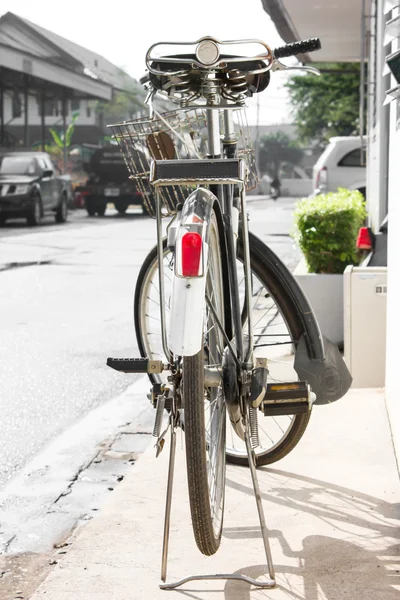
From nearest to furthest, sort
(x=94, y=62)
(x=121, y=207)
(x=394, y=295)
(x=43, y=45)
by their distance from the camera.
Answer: (x=394, y=295) < (x=121, y=207) < (x=43, y=45) < (x=94, y=62)

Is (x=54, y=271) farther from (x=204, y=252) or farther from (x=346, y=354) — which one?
(x=204, y=252)

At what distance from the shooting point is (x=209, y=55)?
10.8 ft

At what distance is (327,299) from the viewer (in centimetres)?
771

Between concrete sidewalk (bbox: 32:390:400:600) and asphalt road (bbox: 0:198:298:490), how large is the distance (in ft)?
3.85

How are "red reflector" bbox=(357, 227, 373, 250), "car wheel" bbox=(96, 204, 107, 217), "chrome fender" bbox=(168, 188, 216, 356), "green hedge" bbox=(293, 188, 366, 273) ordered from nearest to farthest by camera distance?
1. "chrome fender" bbox=(168, 188, 216, 356)
2. "green hedge" bbox=(293, 188, 366, 273)
3. "red reflector" bbox=(357, 227, 373, 250)
4. "car wheel" bbox=(96, 204, 107, 217)

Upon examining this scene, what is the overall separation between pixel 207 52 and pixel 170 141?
72 cm

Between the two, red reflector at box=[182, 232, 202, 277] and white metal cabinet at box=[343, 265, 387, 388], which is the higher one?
red reflector at box=[182, 232, 202, 277]

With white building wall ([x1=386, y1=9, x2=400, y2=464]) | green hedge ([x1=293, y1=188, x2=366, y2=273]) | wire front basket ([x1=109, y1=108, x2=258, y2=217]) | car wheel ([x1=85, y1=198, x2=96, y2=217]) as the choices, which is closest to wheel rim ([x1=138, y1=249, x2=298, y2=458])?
wire front basket ([x1=109, y1=108, x2=258, y2=217])

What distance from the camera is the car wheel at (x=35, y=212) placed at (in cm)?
2425

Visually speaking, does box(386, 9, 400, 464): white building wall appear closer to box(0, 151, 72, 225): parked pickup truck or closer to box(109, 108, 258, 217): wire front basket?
box(109, 108, 258, 217): wire front basket

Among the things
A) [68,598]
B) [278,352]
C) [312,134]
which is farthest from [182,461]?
[312,134]

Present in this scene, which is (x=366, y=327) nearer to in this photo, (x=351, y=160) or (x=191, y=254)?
(x=191, y=254)

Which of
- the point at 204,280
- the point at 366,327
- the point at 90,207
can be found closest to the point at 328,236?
the point at 366,327

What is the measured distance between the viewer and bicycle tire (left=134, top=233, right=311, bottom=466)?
4074 mm
